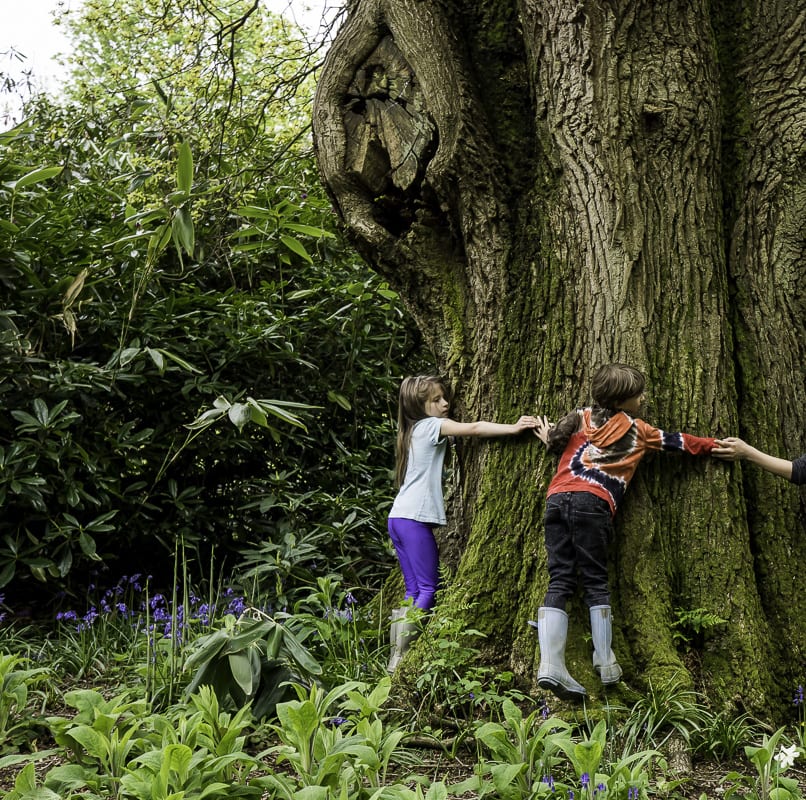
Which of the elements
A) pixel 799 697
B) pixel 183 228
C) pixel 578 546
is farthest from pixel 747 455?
pixel 183 228

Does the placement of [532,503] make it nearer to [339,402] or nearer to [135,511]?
[339,402]

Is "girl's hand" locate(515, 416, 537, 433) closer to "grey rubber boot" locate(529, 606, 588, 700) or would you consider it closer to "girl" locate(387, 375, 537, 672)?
"girl" locate(387, 375, 537, 672)

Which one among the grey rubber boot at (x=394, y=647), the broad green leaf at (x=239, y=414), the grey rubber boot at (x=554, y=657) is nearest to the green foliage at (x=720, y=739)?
the grey rubber boot at (x=554, y=657)

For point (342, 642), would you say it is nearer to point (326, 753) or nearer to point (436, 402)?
point (436, 402)

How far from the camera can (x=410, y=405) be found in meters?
4.63

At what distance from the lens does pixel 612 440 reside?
143 inches

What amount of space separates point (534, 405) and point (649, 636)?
110cm

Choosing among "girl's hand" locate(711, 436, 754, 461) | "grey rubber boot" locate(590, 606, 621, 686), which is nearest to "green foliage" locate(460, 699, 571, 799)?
"grey rubber boot" locate(590, 606, 621, 686)

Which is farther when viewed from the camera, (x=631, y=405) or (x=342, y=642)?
(x=342, y=642)

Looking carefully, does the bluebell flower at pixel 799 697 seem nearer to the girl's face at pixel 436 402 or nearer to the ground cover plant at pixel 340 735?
the ground cover plant at pixel 340 735

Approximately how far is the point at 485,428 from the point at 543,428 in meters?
0.29

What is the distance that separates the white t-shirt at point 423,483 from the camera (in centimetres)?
454

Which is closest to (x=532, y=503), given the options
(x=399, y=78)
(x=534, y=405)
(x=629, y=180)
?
(x=534, y=405)

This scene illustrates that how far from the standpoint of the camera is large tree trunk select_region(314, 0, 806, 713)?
3.67 m
